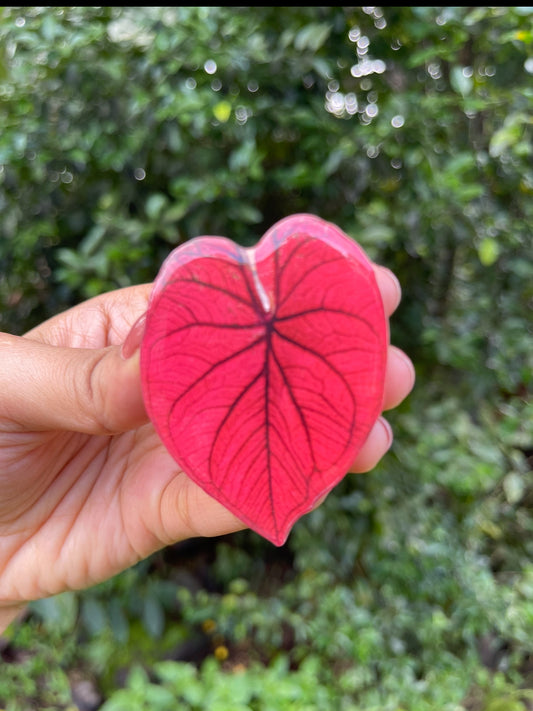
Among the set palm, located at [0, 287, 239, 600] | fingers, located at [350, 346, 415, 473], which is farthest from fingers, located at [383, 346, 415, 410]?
palm, located at [0, 287, 239, 600]

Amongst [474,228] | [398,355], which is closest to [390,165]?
[474,228]

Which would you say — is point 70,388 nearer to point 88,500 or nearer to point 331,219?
point 88,500

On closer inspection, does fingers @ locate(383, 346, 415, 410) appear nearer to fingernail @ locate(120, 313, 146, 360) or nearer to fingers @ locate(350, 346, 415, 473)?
fingers @ locate(350, 346, 415, 473)

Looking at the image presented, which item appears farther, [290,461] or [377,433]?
[377,433]

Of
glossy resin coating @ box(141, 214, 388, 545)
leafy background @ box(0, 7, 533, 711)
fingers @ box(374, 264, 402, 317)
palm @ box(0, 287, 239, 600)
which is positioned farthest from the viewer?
leafy background @ box(0, 7, 533, 711)

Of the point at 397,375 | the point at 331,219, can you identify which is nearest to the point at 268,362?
the point at 397,375

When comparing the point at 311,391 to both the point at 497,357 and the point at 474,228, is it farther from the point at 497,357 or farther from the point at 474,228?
the point at 497,357

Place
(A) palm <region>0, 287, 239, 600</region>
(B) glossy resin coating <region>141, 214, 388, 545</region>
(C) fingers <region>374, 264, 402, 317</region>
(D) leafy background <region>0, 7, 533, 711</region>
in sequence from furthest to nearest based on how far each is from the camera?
(D) leafy background <region>0, 7, 533, 711</region> → (A) palm <region>0, 287, 239, 600</region> → (C) fingers <region>374, 264, 402, 317</region> → (B) glossy resin coating <region>141, 214, 388, 545</region>
